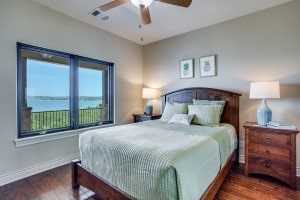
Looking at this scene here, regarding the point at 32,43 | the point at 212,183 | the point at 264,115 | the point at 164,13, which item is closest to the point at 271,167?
the point at 264,115

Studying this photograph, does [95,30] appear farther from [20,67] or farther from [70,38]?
[20,67]

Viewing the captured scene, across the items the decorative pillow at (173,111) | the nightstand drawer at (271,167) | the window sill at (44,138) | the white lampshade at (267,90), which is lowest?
the nightstand drawer at (271,167)

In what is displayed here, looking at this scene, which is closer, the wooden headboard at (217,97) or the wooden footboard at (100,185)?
the wooden footboard at (100,185)

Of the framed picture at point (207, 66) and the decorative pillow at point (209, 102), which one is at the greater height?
the framed picture at point (207, 66)

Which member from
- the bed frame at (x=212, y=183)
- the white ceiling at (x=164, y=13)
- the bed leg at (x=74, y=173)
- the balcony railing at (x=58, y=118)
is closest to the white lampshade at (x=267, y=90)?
the bed frame at (x=212, y=183)

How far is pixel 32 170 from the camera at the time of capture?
269 cm

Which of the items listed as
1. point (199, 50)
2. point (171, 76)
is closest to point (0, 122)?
point (171, 76)

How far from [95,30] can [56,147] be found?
2.45 meters

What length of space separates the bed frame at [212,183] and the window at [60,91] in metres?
1.25

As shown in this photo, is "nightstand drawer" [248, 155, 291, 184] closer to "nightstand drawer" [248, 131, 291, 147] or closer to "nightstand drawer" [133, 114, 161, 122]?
"nightstand drawer" [248, 131, 291, 147]

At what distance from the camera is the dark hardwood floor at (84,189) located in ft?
6.84

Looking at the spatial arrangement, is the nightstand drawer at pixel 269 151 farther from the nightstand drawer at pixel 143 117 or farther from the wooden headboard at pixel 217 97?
the nightstand drawer at pixel 143 117

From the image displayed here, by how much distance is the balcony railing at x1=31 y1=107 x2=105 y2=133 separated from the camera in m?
2.90

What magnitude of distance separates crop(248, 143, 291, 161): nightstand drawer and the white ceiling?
7.35 ft
